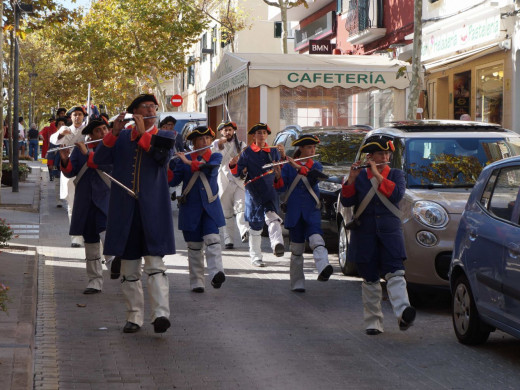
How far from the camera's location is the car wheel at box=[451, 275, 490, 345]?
7.99m

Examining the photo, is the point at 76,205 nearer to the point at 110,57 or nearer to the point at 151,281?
the point at 151,281

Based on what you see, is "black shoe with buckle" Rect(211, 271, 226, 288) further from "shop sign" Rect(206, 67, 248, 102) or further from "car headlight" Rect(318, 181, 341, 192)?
"shop sign" Rect(206, 67, 248, 102)

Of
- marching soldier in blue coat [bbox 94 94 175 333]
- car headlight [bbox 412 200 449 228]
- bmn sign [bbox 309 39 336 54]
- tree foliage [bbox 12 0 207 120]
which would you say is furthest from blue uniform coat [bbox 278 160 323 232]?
tree foliage [bbox 12 0 207 120]

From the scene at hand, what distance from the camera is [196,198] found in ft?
36.0

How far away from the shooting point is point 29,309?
8.93m

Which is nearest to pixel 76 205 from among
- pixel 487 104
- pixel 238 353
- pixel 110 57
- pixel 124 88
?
pixel 238 353

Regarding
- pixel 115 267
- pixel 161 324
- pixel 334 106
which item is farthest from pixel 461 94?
pixel 161 324

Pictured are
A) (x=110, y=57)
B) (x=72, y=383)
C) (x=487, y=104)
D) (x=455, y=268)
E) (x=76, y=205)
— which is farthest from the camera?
(x=110, y=57)

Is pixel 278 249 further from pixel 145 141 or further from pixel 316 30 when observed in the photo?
pixel 316 30

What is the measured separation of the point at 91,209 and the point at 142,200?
2.55 metres

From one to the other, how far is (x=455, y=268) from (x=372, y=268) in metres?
0.69

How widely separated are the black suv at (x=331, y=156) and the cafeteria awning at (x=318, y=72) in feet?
10.1

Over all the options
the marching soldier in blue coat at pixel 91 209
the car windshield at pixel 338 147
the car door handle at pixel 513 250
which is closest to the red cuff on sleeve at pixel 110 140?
the marching soldier in blue coat at pixel 91 209

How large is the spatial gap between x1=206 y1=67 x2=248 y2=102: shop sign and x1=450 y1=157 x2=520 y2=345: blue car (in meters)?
11.6
